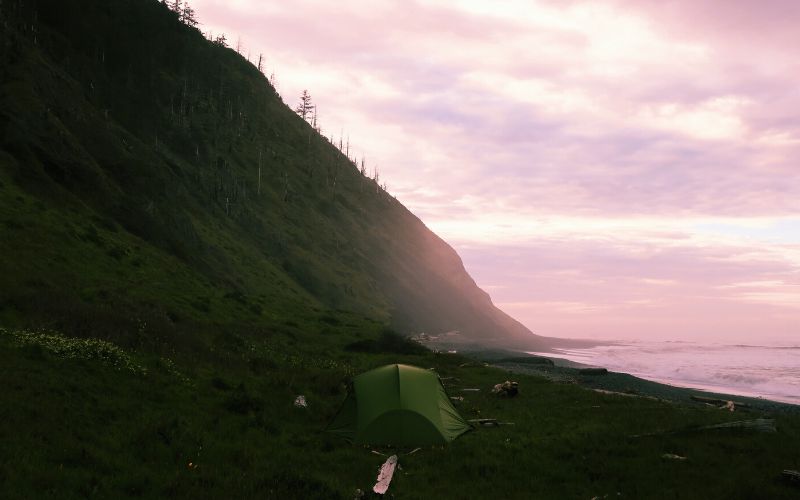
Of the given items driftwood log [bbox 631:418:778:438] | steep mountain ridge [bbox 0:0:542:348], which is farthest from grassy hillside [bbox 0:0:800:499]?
steep mountain ridge [bbox 0:0:542:348]

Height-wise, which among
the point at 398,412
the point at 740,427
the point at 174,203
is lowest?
the point at 398,412

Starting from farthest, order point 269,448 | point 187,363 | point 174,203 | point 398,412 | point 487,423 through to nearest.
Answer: point 174,203 < point 187,363 < point 487,423 < point 398,412 < point 269,448

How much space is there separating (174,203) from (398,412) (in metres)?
50.4

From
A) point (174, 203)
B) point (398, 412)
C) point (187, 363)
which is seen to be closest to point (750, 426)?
point (398, 412)

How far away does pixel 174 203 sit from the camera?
6050 centimetres

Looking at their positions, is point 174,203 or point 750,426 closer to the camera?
point 750,426

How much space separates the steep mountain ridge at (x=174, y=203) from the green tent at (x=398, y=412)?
426 inches

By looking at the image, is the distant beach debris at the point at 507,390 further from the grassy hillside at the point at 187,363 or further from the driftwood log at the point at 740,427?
the driftwood log at the point at 740,427

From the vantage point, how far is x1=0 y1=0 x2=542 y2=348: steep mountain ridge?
32500 millimetres

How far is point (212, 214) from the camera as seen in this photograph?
79.9m

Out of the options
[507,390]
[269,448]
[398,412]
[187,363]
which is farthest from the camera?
[507,390]

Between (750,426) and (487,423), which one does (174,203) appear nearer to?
(487,423)

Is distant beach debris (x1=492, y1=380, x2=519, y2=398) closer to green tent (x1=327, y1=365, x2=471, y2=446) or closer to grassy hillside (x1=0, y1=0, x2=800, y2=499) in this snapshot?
grassy hillside (x1=0, y1=0, x2=800, y2=499)

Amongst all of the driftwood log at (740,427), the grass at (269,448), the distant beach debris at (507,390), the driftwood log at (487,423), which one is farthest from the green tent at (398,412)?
the distant beach debris at (507,390)
